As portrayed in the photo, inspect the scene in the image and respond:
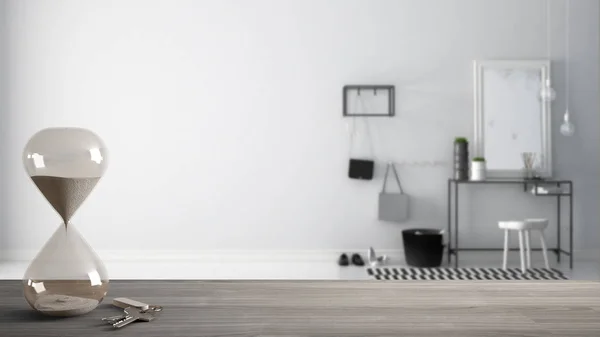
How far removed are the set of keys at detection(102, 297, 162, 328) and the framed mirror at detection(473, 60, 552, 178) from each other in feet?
18.3

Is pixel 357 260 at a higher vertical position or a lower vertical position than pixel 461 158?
lower

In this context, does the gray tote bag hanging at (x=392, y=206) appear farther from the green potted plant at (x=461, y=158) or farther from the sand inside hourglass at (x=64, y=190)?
the sand inside hourglass at (x=64, y=190)

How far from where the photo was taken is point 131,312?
3.44ft

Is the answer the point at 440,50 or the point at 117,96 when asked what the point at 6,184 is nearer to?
the point at 117,96

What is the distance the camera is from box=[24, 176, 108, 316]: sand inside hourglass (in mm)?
1009

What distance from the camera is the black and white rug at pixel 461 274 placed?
541 centimetres

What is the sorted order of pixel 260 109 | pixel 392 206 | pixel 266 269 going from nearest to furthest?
pixel 266 269 < pixel 392 206 < pixel 260 109

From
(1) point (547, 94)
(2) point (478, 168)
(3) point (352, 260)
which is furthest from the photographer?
(3) point (352, 260)

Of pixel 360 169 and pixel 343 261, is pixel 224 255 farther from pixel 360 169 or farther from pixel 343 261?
pixel 360 169

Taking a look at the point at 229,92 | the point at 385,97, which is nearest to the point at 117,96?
the point at 229,92

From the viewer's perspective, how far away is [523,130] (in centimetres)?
623

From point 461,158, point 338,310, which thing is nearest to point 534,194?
point 461,158

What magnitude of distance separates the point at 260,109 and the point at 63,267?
538 centimetres

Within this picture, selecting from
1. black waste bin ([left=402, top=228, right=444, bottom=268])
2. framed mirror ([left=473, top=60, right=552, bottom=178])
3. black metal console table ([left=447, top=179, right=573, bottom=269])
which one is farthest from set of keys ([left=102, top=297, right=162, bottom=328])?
framed mirror ([left=473, top=60, right=552, bottom=178])
